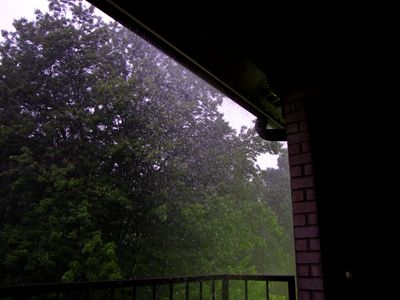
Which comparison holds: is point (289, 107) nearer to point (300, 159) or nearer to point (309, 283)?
point (300, 159)

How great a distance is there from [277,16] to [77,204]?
28.4 ft

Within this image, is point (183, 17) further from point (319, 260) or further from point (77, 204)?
point (77, 204)

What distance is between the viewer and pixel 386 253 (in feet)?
4.69

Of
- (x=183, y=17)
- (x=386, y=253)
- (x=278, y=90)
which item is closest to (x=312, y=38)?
(x=278, y=90)

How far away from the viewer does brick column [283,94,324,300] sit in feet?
5.30

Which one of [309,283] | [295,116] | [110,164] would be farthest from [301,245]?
[110,164]

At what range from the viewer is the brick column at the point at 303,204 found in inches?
63.6

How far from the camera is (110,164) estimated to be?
32.6 ft

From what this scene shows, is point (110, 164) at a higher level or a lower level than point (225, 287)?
higher

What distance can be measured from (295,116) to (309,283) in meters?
0.92

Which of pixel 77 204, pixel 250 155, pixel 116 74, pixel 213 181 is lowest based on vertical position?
pixel 77 204

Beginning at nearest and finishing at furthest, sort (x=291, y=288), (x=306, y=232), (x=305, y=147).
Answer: (x=306, y=232) < (x=305, y=147) < (x=291, y=288)

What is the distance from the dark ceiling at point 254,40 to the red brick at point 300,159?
0.41 m

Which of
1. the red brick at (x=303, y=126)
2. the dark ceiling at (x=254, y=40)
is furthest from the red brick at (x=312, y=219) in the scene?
the dark ceiling at (x=254, y=40)
